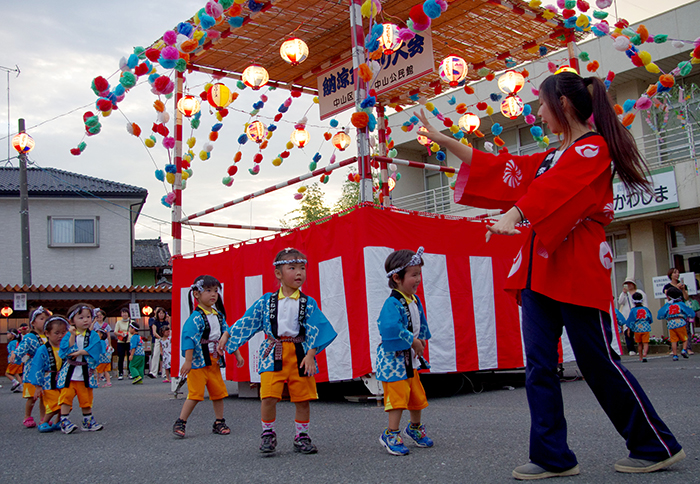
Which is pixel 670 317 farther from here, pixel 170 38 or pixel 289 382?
pixel 170 38

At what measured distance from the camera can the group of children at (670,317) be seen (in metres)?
9.72

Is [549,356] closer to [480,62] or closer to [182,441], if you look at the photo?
[182,441]

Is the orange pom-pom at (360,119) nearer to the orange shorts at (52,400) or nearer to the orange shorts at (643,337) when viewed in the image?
the orange shorts at (52,400)

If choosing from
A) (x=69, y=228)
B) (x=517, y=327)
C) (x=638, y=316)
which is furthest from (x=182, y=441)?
(x=69, y=228)

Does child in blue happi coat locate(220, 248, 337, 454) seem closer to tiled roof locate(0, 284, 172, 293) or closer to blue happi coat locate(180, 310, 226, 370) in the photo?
blue happi coat locate(180, 310, 226, 370)

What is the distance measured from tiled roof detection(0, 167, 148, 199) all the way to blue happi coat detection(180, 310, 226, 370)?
18541mm

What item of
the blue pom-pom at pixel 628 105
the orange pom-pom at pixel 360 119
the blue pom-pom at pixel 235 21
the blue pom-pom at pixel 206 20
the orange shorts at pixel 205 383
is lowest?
the orange shorts at pixel 205 383

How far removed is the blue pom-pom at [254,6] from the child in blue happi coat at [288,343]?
3840mm

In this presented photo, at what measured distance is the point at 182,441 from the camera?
464 centimetres

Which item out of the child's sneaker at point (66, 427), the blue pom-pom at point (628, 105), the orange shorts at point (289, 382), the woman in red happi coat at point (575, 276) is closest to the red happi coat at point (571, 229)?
the woman in red happi coat at point (575, 276)

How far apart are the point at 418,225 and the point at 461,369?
67.0 inches

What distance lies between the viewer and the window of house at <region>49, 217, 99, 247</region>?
21.9m

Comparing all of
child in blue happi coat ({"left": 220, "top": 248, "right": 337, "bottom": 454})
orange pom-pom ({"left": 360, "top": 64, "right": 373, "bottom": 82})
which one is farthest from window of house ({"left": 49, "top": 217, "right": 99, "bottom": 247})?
child in blue happi coat ({"left": 220, "top": 248, "right": 337, "bottom": 454})

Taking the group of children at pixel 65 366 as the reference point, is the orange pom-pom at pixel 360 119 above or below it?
above
